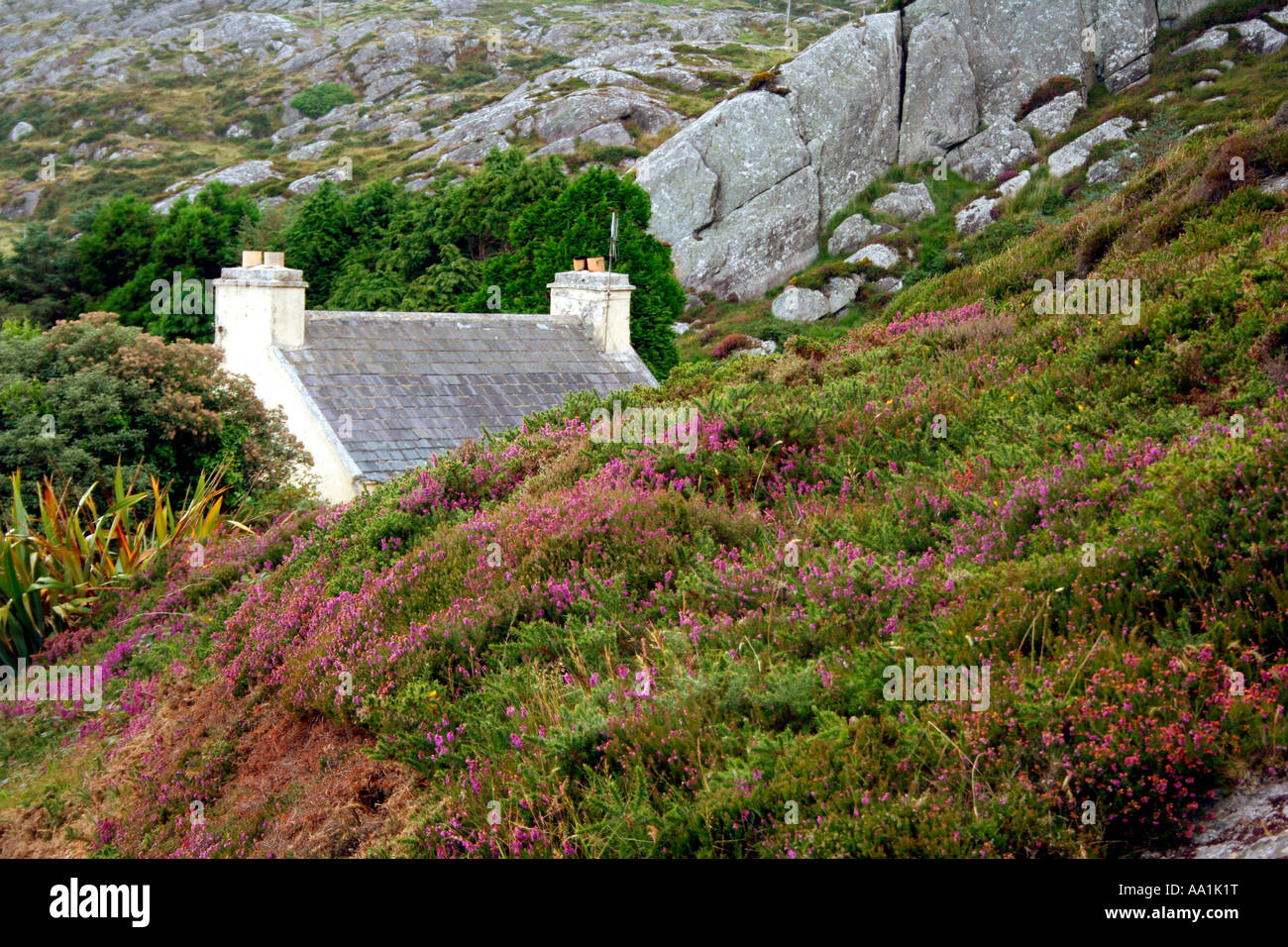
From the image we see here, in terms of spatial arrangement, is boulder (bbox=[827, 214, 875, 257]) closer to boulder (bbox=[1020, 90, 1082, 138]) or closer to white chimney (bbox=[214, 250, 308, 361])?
boulder (bbox=[1020, 90, 1082, 138])

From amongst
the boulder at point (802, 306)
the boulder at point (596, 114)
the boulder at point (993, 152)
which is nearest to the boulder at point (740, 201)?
the boulder at point (802, 306)

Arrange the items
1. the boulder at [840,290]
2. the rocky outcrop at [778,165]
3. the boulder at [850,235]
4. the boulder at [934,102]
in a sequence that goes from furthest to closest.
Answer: the boulder at [934,102], the rocky outcrop at [778,165], the boulder at [850,235], the boulder at [840,290]

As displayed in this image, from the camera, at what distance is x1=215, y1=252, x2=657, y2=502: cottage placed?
1614 cm

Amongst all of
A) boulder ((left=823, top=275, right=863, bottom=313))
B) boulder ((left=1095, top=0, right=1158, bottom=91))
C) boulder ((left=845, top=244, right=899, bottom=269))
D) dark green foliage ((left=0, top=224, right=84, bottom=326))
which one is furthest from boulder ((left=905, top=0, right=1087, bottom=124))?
dark green foliage ((left=0, top=224, right=84, bottom=326))

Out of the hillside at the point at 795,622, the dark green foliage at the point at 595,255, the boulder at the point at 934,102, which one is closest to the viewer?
the hillside at the point at 795,622

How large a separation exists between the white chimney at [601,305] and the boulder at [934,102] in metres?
31.1

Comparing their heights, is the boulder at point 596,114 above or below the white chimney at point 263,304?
above

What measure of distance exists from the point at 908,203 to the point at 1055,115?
8.12 meters

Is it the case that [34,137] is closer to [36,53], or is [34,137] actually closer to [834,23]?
[36,53]

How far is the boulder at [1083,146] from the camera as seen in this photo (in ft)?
139

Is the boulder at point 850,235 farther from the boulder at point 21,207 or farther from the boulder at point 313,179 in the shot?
the boulder at point 21,207

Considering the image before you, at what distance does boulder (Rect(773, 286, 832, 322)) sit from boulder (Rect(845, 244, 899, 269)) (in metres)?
3.03
